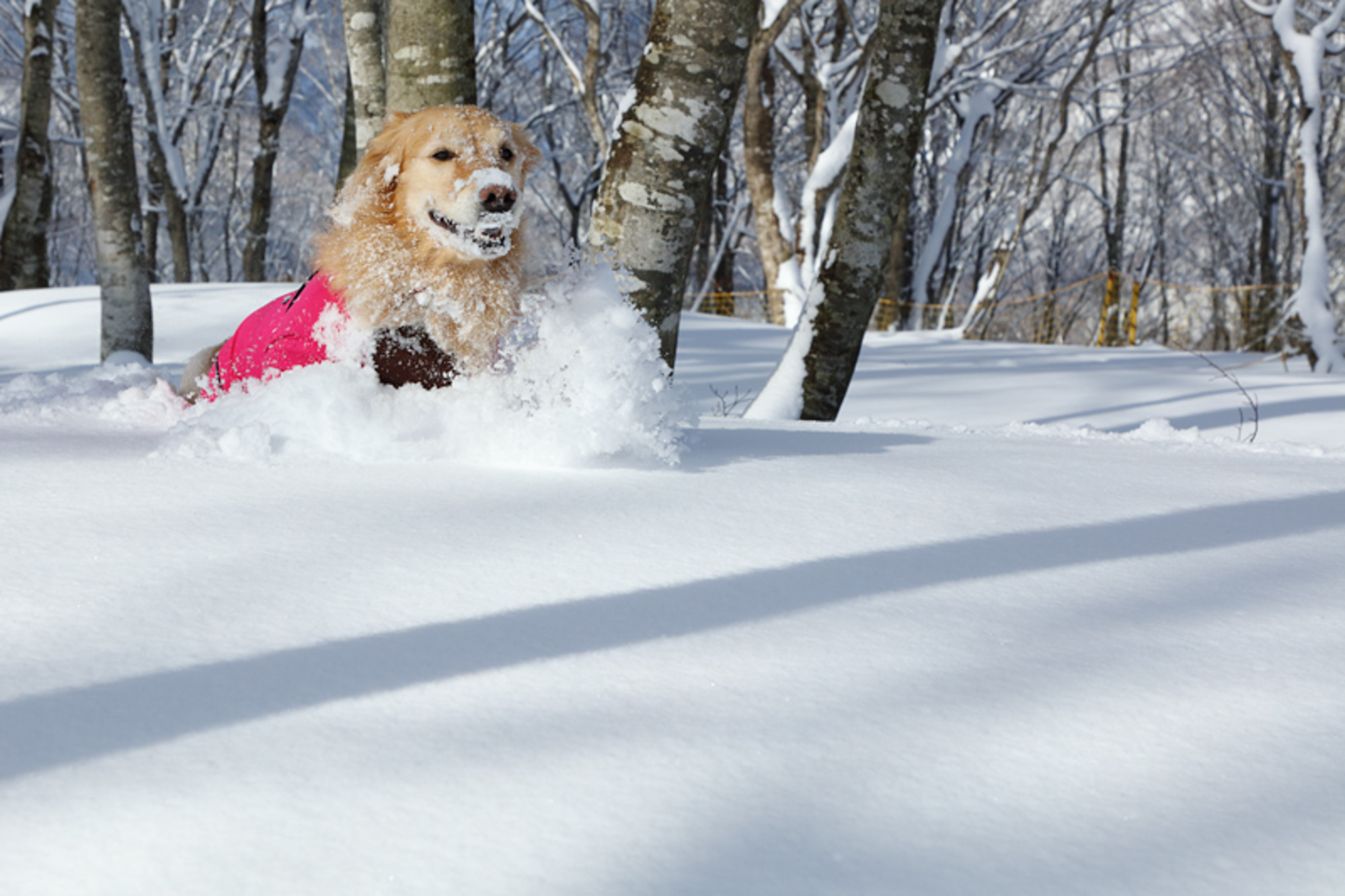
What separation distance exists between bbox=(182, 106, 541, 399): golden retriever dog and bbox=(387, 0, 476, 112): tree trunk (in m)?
1.35

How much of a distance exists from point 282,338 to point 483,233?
65cm

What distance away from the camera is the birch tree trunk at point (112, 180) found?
5.84 metres

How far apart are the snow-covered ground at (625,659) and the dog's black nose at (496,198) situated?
41 cm

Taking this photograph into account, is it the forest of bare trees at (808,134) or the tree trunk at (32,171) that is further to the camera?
the tree trunk at (32,171)

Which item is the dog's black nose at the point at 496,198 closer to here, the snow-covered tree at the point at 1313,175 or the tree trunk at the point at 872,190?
the tree trunk at the point at 872,190

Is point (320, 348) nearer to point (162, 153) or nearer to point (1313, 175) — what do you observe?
point (1313, 175)

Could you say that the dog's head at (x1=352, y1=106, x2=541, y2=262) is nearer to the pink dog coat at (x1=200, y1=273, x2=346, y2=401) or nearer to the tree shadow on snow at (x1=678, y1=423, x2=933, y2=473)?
the pink dog coat at (x1=200, y1=273, x2=346, y2=401)

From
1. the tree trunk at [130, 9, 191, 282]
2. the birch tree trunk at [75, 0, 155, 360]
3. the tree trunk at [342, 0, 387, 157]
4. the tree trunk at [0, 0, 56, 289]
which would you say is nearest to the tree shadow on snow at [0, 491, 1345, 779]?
the tree trunk at [342, 0, 387, 157]

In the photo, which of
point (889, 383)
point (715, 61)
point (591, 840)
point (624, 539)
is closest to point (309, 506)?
point (624, 539)

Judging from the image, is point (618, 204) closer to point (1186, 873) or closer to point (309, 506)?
point (309, 506)

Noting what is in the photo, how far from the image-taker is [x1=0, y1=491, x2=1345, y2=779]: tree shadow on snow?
1.19 meters

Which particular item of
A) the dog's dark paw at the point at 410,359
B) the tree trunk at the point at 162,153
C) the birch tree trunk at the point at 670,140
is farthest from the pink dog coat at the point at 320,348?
the tree trunk at the point at 162,153

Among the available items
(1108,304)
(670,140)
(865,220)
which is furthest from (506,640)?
(1108,304)

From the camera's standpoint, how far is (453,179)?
8.76 ft
